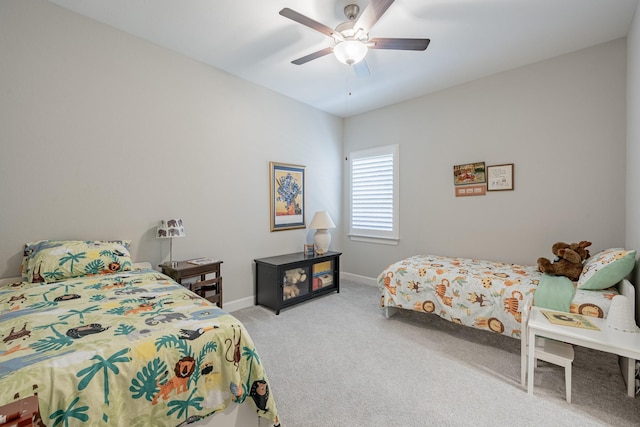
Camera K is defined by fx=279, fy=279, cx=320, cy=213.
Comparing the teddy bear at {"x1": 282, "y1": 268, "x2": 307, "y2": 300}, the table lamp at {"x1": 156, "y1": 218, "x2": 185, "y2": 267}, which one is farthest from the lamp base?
the table lamp at {"x1": 156, "y1": 218, "x2": 185, "y2": 267}

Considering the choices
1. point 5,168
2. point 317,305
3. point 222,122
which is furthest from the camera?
point 317,305

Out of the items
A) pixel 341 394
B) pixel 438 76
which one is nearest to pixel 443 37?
pixel 438 76

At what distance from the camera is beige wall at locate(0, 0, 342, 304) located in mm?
2139

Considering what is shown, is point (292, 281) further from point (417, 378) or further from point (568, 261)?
point (568, 261)

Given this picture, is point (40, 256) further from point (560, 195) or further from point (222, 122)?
point (560, 195)

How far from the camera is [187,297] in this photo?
174cm

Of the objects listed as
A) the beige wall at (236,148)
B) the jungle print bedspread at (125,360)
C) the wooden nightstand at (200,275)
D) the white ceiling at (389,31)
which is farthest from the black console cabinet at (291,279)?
the white ceiling at (389,31)

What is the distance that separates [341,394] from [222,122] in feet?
9.83

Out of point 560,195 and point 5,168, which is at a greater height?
point 5,168

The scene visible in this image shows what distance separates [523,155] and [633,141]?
89cm

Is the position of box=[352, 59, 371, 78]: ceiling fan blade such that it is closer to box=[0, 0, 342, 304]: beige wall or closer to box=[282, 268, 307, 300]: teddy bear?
box=[0, 0, 342, 304]: beige wall

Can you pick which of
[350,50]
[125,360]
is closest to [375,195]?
[350,50]

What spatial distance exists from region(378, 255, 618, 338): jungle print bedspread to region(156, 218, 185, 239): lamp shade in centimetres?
222

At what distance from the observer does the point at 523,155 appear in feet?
10.3
